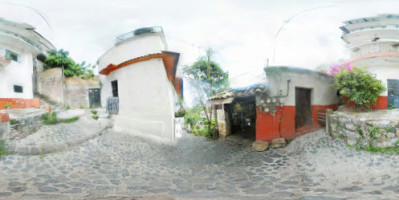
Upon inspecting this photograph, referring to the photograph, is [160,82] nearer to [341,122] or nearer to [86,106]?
[86,106]

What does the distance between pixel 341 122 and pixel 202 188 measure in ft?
7.32

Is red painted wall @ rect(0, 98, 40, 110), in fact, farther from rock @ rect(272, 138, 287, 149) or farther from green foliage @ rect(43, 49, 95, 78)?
rock @ rect(272, 138, 287, 149)

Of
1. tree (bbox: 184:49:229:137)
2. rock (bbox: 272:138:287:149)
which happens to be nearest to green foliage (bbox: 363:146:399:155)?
rock (bbox: 272:138:287:149)

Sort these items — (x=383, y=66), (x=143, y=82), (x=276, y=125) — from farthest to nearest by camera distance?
1. (x=276, y=125)
2. (x=383, y=66)
3. (x=143, y=82)

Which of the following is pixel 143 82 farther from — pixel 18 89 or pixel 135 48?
pixel 18 89

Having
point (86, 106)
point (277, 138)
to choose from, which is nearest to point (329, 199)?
point (277, 138)

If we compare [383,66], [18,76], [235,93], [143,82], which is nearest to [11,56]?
[18,76]

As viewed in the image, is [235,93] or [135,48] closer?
[135,48]

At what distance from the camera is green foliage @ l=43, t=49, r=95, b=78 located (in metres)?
1.17

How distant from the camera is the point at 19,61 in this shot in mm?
1186

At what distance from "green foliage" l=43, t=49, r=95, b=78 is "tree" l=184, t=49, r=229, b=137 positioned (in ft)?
2.52

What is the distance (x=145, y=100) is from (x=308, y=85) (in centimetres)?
176

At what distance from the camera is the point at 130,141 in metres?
1.41

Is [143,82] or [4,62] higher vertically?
[4,62]
